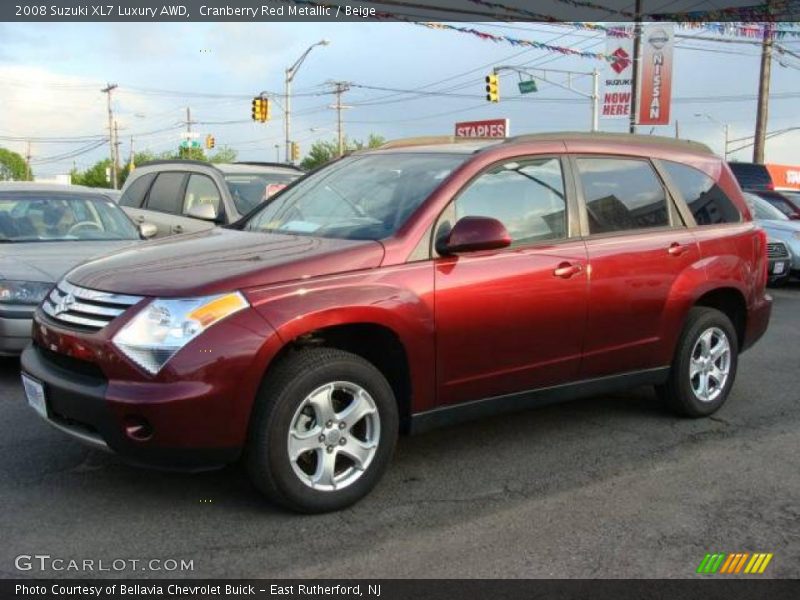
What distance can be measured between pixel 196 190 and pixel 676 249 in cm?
650

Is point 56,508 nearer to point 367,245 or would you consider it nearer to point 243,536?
point 243,536

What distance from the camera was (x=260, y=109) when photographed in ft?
118

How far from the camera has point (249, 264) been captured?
11.7 feet

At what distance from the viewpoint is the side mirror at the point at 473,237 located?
3814mm

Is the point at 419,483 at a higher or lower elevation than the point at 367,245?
lower

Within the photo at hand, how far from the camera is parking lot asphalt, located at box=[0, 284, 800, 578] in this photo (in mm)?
3199

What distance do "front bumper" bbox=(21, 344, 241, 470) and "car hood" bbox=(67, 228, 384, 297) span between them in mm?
420

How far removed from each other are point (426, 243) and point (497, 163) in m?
0.72

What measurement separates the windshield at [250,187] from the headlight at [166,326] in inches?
240

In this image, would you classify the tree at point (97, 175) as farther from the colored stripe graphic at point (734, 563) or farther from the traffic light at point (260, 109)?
the colored stripe graphic at point (734, 563)

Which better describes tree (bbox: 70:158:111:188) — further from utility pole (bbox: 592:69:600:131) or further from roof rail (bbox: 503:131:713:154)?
roof rail (bbox: 503:131:713:154)

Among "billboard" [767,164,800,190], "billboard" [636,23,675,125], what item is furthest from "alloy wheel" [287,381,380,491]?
"billboard" [767,164,800,190]

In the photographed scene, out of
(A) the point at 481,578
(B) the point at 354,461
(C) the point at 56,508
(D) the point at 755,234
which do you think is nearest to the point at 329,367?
(B) the point at 354,461

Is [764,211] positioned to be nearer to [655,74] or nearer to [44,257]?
[655,74]
